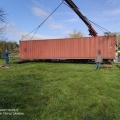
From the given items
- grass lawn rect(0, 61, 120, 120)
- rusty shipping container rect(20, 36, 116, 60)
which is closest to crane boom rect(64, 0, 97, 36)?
rusty shipping container rect(20, 36, 116, 60)

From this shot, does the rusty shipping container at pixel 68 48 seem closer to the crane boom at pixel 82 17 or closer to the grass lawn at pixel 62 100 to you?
the crane boom at pixel 82 17

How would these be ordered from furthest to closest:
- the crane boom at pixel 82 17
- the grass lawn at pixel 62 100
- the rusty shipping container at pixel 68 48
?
Result: the rusty shipping container at pixel 68 48 → the crane boom at pixel 82 17 → the grass lawn at pixel 62 100

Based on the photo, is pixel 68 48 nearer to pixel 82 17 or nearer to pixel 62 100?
pixel 82 17

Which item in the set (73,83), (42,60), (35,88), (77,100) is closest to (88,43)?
(42,60)

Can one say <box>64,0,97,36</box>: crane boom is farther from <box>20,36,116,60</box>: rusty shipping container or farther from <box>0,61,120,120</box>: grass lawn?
<box>0,61,120,120</box>: grass lawn

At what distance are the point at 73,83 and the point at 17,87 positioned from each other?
312 centimetres

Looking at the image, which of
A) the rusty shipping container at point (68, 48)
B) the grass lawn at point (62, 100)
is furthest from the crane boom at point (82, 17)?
the grass lawn at point (62, 100)

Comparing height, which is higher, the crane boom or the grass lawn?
the crane boom

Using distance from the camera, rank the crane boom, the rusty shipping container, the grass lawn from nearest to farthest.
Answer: the grass lawn < the crane boom < the rusty shipping container

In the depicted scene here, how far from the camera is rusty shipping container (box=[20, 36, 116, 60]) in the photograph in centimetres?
2739

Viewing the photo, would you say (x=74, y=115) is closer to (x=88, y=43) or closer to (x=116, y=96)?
(x=116, y=96)

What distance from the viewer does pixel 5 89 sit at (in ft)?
36.7

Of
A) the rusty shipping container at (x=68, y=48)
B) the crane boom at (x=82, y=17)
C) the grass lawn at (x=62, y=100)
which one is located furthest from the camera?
the rusty shipping container at (x=68, y=48)

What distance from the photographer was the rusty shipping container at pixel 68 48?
27.4 meters
